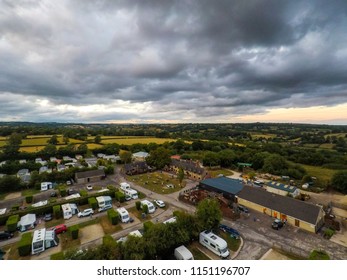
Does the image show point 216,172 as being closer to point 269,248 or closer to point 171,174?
point 171,174

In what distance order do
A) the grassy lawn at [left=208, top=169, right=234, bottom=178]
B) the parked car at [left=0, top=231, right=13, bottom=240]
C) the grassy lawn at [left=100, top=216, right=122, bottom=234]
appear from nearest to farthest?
1. the parked car at [left=0, top=231, right=13, bottom=240]
2. the grassy lawn at [left=100, top=216, right=122, bottom=234]
3. the grassy lawn at [left=208, top=169, right=234, bottom=178]

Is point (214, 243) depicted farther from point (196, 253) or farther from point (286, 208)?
point (286, 208)

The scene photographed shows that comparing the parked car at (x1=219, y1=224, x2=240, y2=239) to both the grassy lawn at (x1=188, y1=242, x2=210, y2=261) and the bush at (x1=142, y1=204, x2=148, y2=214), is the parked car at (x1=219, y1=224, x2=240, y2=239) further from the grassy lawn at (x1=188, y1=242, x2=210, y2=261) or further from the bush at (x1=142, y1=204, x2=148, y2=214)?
the bush at (x1=142, y1=204, x2=148, y2=214)

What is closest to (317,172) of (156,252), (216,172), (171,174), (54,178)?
(216,172)

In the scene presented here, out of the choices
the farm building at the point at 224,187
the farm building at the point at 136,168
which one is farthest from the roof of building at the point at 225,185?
the farm building at the point at 136,168

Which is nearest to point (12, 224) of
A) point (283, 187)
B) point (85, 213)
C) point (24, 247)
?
point (24, 247)

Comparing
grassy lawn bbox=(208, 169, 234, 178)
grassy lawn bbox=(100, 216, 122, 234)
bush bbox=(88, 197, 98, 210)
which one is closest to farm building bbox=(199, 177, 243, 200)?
grassy lawn bbox=(208, 169, 234, 178)

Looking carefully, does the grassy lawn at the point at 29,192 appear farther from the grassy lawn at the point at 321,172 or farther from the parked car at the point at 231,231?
the grassy lawn at the point at 321,172
